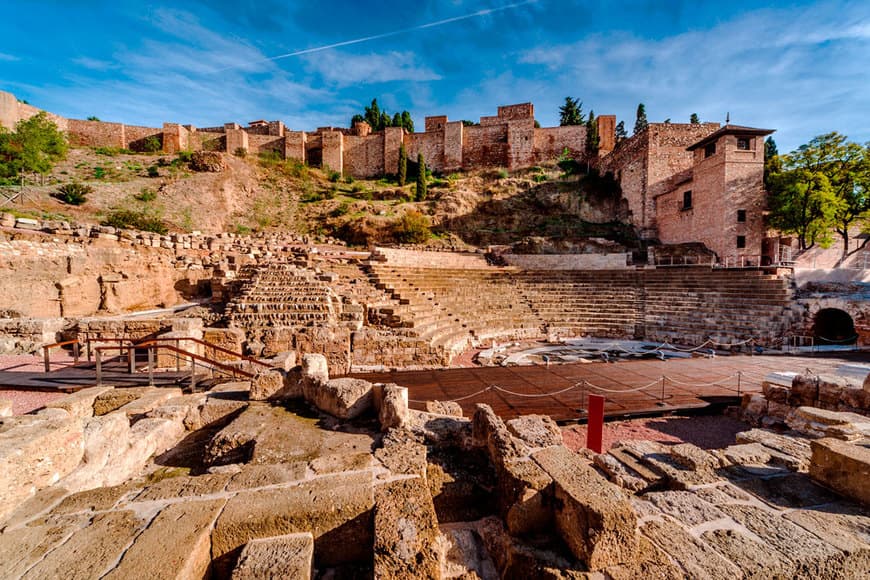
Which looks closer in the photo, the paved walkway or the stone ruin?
the stone ruin

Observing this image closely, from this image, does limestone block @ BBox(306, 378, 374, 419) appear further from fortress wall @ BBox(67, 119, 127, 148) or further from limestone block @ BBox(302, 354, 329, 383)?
fortress wall @ BBox(67, 119, 127, 148)

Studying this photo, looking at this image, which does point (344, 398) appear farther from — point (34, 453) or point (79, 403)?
point (79, 403)

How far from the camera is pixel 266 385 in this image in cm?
434

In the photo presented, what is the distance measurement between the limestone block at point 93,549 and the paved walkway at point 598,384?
3878 mm

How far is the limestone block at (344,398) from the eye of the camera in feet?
12.6

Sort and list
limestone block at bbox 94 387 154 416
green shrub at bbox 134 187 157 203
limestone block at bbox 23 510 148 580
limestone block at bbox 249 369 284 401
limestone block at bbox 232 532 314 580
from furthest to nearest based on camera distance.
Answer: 1. green shrub at bbox 134 187 157 203
2. limestone block at bbox 249 369 284 401
3. limestone block at bbox 94 387 154 416
4. limestone block at bbox 232 532 314 580
5. limestone block at bbox 23 510 148 580

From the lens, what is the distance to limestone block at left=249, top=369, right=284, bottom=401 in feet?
14.1

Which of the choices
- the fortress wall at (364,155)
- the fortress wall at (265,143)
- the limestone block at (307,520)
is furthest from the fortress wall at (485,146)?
the limestone block at (307,520)

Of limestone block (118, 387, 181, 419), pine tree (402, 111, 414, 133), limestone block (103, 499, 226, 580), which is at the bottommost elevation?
limestone block (118, 387, 181, 419)

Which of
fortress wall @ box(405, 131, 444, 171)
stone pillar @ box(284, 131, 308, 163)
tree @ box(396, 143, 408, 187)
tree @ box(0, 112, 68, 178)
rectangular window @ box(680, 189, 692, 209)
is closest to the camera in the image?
tree @ box(0, 112, 68, 178)

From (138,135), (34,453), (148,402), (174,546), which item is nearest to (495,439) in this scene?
(174,546)

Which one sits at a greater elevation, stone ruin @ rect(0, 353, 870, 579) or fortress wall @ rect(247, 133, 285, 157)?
fortress wall @ rect(247, 133, 285, 157)

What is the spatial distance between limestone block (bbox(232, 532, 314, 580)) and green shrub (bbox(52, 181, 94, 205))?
25.2 meters

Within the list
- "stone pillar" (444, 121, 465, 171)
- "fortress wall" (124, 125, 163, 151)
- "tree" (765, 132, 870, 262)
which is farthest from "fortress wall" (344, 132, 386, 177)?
"tree" (765, 132, 870, 262)
